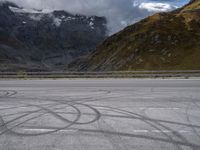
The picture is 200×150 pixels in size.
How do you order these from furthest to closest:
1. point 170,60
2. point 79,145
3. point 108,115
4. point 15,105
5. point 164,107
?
point 170,60
point 15,105
point 164,107
point 108,115
point 79,145

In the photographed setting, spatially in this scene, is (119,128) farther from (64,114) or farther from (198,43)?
(198,43)

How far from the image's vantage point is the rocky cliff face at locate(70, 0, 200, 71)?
6512 cm

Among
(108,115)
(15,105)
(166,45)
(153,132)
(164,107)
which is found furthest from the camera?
(166,45)

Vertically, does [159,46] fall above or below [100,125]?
above

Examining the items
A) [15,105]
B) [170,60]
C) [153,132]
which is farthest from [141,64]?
[153,132]

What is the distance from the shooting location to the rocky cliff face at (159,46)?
65.1m

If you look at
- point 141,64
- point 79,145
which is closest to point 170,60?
point 141,64

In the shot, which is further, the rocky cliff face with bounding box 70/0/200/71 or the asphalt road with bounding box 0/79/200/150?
the rocky cliff face with bounding box 70/0/200/71

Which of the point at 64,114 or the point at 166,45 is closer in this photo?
the point at 64,114

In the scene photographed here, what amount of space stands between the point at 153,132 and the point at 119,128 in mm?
809

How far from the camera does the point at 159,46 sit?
2852 inches

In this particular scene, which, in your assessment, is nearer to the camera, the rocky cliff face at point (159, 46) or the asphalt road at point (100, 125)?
the asphalt road at point (100, 125)

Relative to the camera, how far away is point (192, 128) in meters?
8.29

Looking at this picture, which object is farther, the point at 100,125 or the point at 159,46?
the point at 159,46
